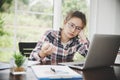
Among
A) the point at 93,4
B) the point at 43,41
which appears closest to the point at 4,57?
the point at 43,41

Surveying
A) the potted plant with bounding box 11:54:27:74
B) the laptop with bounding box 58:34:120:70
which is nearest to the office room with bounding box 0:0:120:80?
the laptop with bounding box 58:34:120:70

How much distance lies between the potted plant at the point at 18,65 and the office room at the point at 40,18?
166 cm

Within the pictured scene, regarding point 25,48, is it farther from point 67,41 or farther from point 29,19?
point 29,19

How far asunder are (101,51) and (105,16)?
6.96 ft

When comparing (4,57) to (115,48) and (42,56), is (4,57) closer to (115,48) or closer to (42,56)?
(42,56)

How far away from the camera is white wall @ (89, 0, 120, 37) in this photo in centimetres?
343

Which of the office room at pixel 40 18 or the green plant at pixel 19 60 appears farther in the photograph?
the office room at pixel 40 18

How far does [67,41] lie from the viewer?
2.34 m

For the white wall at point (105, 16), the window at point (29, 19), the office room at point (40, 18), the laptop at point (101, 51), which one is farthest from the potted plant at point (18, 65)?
the white wall at point (105, 16)

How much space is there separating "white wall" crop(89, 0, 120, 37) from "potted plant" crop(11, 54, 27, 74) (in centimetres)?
238

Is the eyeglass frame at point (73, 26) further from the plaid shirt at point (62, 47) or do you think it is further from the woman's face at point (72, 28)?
the plaid shirt at point (62, 47)

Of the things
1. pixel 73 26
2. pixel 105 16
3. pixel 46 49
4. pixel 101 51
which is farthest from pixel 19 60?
pixel 105 16

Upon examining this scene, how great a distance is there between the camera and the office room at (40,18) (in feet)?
10.00

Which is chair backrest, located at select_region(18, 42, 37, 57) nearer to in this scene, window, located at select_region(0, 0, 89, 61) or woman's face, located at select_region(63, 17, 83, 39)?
woman's face, located at select_region(63, 17, 83, 39)
